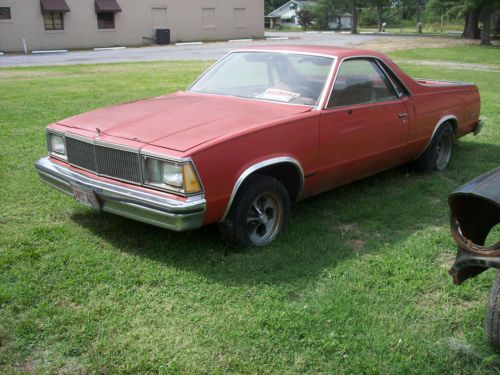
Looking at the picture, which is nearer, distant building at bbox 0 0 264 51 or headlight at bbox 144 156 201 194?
headlight at bbox 144 156 201 194

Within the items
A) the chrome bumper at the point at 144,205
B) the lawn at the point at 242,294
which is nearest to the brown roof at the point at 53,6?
the lawn at the point at 242,294

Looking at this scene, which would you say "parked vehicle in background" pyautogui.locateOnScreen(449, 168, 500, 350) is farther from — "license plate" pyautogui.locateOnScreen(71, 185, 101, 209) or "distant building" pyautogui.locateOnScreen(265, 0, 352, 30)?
"distant building" pyautogui.locateOnScreen(265, 0, 352, 30)

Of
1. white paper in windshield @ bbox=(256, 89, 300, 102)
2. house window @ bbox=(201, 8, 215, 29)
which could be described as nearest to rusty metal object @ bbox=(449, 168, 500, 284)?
white paper in windshield @ bbox=(256, 89, 300, 102)

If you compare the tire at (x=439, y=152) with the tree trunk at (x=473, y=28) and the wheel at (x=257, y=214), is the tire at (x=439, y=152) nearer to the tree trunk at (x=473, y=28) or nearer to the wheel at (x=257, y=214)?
the wheel at (x=257, y=214)

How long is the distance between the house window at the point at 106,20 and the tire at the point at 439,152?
33202 millimetres

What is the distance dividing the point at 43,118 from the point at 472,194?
7996 millimetres

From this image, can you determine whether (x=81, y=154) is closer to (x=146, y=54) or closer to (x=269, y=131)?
(x=269, y=131)

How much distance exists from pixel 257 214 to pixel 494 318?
6.08 ft

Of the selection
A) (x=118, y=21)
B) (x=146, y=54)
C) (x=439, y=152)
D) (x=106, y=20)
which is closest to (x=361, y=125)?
(x=439, y=152)

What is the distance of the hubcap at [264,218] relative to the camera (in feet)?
13.7

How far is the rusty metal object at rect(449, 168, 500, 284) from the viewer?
2.51 metres

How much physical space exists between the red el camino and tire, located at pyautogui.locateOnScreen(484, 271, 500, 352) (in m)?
1.75

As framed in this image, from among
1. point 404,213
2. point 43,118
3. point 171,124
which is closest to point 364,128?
point 404,213

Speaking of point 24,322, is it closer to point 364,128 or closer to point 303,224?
point 303,224
